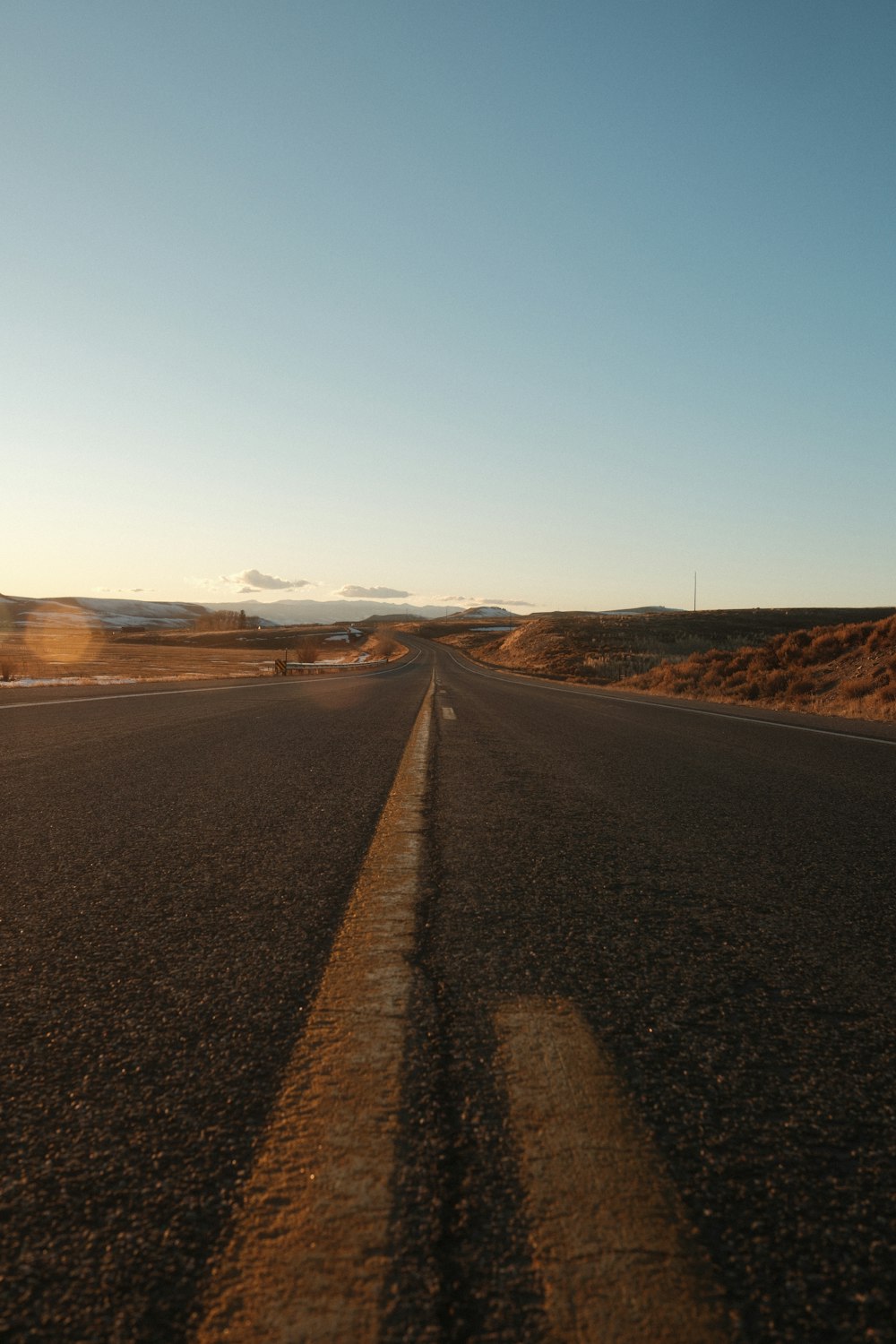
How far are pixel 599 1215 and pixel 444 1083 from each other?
39 centimetres

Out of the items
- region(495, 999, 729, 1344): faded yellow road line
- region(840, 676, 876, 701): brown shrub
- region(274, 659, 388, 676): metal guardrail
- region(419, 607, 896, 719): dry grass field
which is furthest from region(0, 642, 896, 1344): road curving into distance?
region(274, 659, 388, 676): metal guardrail

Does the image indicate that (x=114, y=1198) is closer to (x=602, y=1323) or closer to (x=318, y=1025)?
(x=318, y=1025)

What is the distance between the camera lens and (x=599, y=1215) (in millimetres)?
1009

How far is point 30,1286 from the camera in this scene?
92 cm

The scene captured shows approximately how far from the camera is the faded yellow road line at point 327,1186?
86 cm

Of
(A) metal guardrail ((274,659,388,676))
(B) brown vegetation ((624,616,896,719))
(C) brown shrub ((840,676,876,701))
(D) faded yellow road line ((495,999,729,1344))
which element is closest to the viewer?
(D) faded yellow road line ((495,999,729,1344))

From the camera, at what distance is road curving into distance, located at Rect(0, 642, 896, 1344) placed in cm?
91

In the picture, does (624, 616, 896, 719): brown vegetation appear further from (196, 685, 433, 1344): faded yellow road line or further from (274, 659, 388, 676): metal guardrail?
(274, 659, 388, 676): metal guardrail

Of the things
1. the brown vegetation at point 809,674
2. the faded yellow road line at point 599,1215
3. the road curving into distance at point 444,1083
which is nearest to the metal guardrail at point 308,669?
the brown vegetation at point 809,674

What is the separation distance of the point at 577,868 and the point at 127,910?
5.14 feet

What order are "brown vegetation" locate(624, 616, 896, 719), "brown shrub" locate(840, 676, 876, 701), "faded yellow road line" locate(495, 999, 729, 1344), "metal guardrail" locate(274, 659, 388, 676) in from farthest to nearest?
"metal guardrail" locate(274, 659, 388, 676) → "brown shrub" locate(840, 676, 876, 701) → "brown vegetation" locate(624, 616, 896, 719) → "faded yellow road line" locate(495, 999, 729, 1344)

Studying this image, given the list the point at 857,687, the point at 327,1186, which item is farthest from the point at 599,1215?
the point at 857,687

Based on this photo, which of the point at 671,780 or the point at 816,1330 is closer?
the point at 816,1330

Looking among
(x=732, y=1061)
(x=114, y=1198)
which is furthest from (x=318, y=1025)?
(x=732, y=1061)
